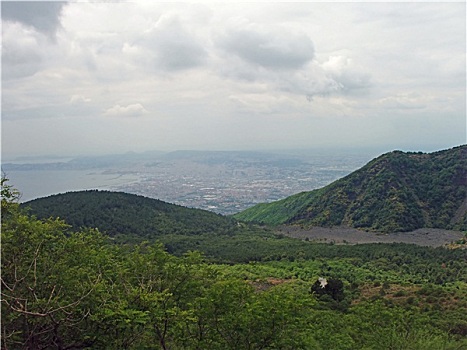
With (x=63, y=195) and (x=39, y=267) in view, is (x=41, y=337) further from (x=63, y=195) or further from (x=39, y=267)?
(x=63, y=195)

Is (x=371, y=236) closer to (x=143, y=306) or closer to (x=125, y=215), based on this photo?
(x=125, y=215)

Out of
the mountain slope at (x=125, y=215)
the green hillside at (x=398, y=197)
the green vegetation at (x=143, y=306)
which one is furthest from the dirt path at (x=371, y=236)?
the green vegetation at (x=143, y=306)

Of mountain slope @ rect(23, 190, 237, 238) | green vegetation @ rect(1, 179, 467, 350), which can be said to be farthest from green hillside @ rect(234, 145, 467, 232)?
green vegetation @ rect(1, 179, 467, 350)

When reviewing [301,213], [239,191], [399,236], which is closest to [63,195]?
[301,213]

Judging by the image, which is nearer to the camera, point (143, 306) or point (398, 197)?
point (143, 306)

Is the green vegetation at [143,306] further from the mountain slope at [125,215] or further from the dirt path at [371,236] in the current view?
the dirt path at [371,236]

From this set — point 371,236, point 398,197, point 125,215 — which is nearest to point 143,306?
point 125,215
